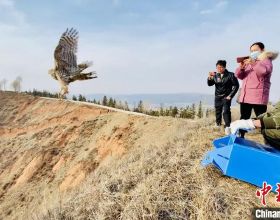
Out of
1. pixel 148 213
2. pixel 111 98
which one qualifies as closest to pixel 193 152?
pixel 148 213

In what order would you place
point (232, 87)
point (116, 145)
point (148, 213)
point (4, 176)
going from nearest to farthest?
1. point (148, 213)
2. point (232, 87)
3. point (116, 145)
4. point (4, 176)

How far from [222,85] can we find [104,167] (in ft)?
10.7

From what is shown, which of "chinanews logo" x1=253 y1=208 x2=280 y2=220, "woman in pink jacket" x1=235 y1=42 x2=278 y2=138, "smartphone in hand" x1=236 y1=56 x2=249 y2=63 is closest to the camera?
"chinanews logo" x1=253 y1=208 x2=280 y2=220

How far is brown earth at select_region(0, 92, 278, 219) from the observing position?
165 inches

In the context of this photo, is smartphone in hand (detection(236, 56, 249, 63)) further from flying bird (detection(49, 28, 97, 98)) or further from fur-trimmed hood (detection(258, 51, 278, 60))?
flying bird (detection(49, 28, 97, 98))

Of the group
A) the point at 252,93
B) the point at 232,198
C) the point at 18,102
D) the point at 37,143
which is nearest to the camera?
the point at 232,198

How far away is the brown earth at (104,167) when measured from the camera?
4191 mm

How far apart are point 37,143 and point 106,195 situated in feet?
49.9

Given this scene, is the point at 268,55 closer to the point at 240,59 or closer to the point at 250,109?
the point at 240,59

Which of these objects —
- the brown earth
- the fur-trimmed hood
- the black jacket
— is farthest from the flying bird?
the fur-trimmed hood

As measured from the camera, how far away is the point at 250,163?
4348mm

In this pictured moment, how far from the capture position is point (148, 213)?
3.99m

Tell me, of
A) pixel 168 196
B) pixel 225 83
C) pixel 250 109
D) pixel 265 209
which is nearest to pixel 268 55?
pixel 250 109

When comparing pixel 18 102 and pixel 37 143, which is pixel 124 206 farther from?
pixel 18 102
